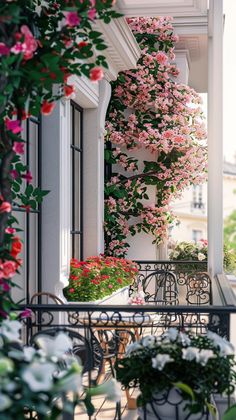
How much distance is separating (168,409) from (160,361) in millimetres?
413

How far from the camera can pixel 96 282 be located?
24.1 ft

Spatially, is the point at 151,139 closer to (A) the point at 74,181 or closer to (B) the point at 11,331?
(A) the point at 74,181

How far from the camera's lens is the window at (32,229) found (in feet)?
21.4

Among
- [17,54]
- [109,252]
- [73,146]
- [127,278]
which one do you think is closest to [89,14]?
[17,54]

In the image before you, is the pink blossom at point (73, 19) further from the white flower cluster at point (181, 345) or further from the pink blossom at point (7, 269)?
the white flower cluster at point (181, 345)

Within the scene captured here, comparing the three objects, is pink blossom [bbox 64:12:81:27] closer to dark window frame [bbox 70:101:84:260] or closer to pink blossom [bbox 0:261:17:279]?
pink blossom [bbox 0:261:17:279]

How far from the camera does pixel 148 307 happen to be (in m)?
4.70

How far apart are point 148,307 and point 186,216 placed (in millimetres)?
43512

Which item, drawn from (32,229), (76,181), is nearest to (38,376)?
(32,229)

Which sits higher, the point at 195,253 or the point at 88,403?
the point at 195,253

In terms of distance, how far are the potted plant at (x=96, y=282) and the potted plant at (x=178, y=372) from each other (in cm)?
325

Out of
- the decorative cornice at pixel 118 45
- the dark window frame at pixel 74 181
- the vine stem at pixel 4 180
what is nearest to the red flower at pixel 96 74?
the vine stem at pixel 4 180

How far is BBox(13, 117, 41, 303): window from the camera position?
652 centimetres

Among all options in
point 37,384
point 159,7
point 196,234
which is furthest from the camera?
point 196,234
